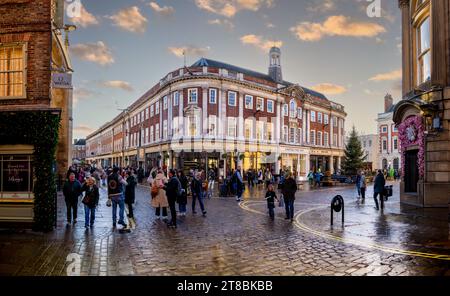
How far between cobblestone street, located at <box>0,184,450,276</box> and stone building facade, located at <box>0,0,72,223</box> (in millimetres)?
1539

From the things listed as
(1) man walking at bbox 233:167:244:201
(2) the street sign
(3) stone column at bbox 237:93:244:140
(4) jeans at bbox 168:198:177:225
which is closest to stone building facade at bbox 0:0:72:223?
(2) the street sign

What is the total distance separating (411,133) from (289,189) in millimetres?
8884

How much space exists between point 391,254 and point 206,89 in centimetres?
3243

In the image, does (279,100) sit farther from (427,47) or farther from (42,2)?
(42,2)

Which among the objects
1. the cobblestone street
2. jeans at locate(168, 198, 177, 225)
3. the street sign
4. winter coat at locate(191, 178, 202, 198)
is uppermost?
the street sign

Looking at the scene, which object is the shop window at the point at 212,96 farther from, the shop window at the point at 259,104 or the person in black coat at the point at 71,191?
the person in black coat at the point at 71,191

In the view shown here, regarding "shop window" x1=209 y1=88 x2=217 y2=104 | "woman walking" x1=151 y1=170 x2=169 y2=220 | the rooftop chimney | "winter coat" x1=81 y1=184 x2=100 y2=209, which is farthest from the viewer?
the rooftop chimney

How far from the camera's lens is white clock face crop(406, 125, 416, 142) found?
651 inches

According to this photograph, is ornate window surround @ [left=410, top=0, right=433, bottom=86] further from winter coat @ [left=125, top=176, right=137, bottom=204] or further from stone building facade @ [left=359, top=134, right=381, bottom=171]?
stone building facade @ [left=359, top=134, right=381, bottom=171]

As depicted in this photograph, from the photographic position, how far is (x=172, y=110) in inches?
1578

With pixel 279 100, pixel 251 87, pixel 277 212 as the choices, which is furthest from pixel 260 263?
pixel 279 100

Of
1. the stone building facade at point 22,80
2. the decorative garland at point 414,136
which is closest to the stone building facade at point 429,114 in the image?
the decorative garland at point 414,136

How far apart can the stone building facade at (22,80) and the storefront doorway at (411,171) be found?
1675 cm

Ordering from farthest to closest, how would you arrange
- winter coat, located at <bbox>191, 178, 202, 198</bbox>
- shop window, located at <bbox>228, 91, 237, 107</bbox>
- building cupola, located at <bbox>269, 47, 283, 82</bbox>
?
building cupola, located at <bbox>269, 47, 283, 82</bbox> < shop window, located at <bbox>228, 91, 237, 107</bbox> < winter coat, located at <bbox>191, 178, 202, 198</bbox>
